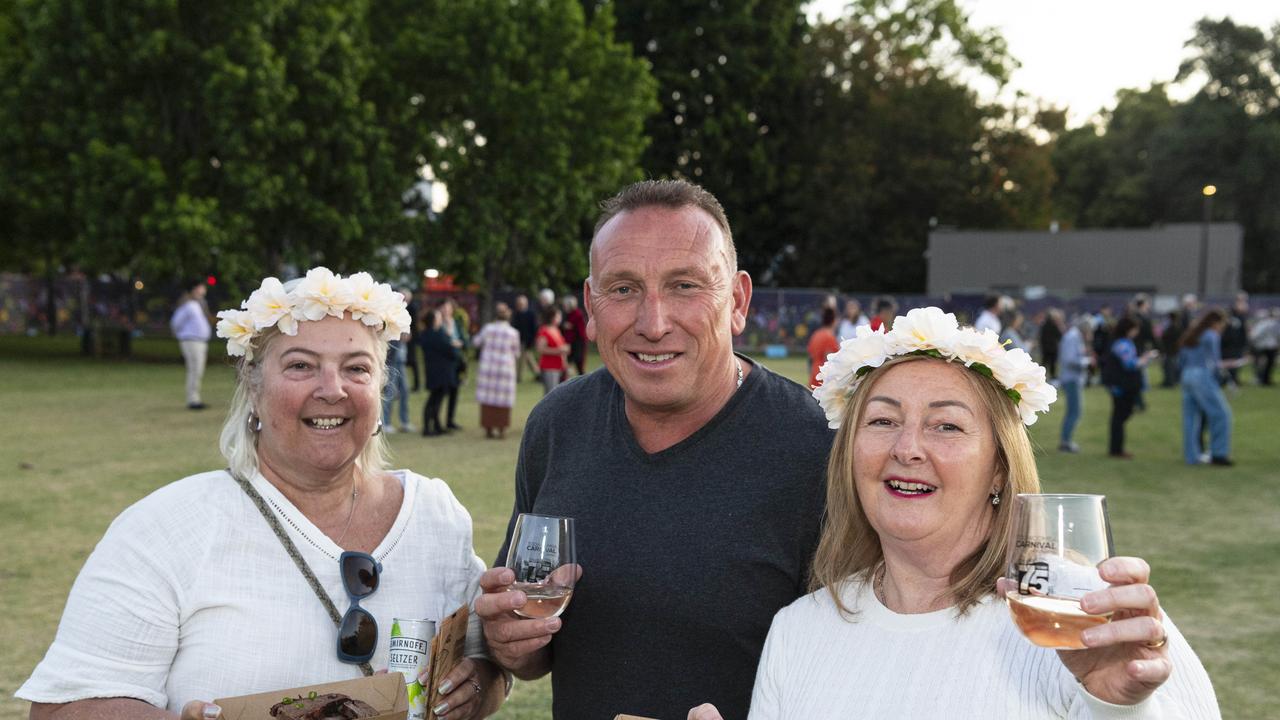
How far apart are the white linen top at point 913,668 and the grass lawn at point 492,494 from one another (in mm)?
3400

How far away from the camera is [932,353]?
2604mm

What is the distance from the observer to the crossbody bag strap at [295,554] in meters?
3.00

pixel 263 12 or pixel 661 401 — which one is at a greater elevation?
pixel 263 12

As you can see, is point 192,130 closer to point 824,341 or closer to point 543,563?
point 824,341

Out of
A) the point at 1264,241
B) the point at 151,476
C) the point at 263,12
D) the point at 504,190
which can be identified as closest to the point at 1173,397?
the point at 504,190

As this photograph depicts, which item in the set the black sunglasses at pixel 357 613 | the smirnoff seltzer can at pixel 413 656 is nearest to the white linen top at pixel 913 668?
the smirnoff seltzer can at pixel 413 656

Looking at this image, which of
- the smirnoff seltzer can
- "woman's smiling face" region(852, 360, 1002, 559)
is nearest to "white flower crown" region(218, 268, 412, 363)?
the smirnoff seltzer can

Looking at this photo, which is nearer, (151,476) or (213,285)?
(151,476)

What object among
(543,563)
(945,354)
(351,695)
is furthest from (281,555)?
(945,354)

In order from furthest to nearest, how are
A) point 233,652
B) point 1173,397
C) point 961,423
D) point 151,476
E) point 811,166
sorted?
point 811,166, point 1173,397, point 151,476, point 233,652, point 961,423

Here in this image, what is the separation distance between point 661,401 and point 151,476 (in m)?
10.4

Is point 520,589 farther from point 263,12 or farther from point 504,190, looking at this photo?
point 504,190

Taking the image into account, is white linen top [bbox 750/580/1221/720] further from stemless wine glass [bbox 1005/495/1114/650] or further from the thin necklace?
the thin necklace

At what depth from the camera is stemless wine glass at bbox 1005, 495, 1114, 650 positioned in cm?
190
